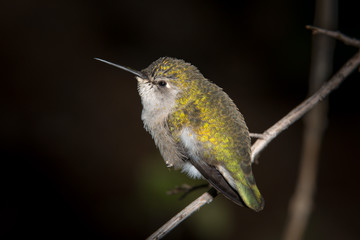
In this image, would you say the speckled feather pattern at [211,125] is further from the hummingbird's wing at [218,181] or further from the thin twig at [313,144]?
the thin twig at [313,144]

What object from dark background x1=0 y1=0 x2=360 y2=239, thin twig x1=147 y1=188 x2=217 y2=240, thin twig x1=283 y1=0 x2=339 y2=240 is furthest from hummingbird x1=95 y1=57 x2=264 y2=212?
dark background x1=0 y1=0 x2=360 y2=239

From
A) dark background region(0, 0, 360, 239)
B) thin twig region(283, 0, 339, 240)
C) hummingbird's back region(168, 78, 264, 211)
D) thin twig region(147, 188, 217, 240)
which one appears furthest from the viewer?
dark background region(0, 0, 360, 239)

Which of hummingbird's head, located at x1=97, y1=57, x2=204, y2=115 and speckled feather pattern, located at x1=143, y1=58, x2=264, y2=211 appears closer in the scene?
speckled feather pattern, located at x1=143, y1=58, x2=264, y2=211

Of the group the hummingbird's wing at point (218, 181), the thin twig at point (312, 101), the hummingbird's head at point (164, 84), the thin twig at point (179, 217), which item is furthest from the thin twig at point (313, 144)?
the hummingbird's head at point (164, 84)

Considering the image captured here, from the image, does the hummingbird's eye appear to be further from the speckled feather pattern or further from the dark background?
the dark background

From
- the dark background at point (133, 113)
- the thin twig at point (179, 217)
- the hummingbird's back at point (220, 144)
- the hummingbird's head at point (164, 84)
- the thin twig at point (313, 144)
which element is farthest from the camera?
the dark background at point (133, 113)

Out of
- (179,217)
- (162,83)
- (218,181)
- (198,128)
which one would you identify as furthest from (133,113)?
(179,217)

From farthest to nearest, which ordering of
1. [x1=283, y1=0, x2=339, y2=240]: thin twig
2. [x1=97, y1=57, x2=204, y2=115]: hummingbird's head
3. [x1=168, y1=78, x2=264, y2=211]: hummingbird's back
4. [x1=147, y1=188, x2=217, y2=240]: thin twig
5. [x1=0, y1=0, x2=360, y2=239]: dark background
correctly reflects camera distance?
1. [x1=0, y1=0, x2=360, y2=239]: dark background
2. [x1=97, y1=57, x2=204, y2=115]: hummingbird's head
3. [x1=168, y1=78, x2=264, y2=211]: hummingbird's back
4. [x1=283, y1=0, x2=339, y2=240]: thin twig
5. [x1=147, y1=188, x2=217, y2=240]: thin twig

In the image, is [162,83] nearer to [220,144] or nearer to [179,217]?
[220,144]
